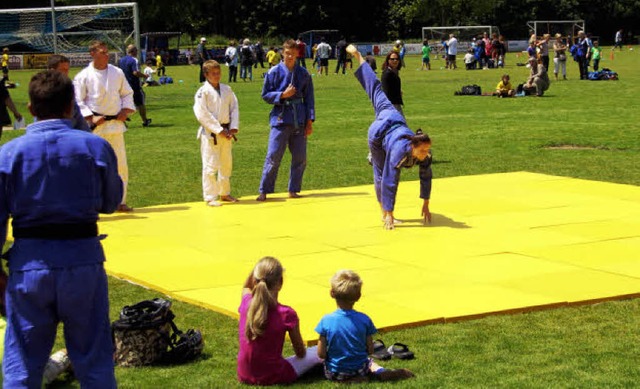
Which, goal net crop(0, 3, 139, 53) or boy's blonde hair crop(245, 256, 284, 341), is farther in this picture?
goal net crop(0, 3, 139, 53)

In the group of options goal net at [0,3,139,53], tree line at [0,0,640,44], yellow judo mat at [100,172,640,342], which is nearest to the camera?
yellow judo mat at [100,172,640,342]

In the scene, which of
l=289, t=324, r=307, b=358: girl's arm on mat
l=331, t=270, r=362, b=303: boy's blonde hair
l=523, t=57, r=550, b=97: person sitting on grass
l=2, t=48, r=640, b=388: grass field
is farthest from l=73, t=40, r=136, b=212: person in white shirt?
l=523, t=57, r=550, b=97: person sitting on grass

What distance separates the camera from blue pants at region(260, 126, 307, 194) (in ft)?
48.2

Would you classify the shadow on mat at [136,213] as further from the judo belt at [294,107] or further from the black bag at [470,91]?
the black bag at [470,91]

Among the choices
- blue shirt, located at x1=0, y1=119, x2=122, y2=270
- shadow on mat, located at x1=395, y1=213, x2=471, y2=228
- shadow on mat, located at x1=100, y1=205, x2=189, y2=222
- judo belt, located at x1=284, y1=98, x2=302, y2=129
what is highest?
blue shirt, located at x1=0, y1=119, x2=122, y2=270

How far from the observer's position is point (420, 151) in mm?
11906

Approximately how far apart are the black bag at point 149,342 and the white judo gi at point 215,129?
21.5 ft

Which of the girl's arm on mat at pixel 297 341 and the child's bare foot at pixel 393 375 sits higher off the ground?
the girl's arm on mat at pixel 297 341

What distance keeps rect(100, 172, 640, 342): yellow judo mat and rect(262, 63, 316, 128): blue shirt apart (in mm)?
1041

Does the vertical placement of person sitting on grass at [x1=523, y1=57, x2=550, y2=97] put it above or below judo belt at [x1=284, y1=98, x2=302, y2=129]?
below

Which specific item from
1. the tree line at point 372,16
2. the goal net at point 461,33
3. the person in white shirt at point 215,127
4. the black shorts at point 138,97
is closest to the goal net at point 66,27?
the black shorts at point 138,97

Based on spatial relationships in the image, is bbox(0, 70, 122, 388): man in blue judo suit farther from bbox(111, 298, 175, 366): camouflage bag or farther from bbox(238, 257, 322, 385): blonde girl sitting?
bbox(111, 298, 175, 366): camouflage bag

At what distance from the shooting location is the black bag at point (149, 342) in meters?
7.53

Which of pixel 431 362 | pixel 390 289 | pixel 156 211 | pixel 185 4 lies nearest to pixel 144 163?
pixel 156 211
